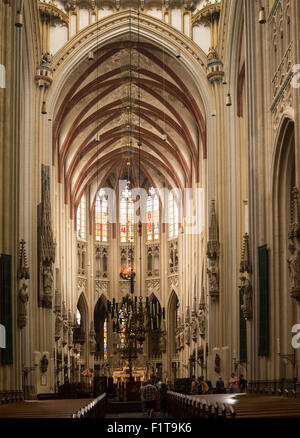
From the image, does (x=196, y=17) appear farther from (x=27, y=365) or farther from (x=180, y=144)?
(x=27, y=365)

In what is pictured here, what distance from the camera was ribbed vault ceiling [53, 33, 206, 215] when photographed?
35656mm

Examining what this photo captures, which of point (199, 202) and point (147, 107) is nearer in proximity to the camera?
point (199, 202)

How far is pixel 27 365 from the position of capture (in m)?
28.2

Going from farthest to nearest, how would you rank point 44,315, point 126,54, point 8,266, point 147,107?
point 147,107 → point 126,54 → point 44,315 → point 8,266

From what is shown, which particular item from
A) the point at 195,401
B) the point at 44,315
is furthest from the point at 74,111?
the point at 195,401

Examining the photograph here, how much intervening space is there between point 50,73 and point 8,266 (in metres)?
13.8

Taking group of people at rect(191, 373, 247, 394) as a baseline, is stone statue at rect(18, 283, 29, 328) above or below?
above

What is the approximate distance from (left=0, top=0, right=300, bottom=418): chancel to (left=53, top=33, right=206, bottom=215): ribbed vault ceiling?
4.3 inches

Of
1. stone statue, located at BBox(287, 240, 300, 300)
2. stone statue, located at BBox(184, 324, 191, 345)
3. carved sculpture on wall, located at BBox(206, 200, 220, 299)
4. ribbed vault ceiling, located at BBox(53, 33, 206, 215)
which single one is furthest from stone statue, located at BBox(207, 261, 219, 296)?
stone statue, located at BBox(287, 240, 300, 300)

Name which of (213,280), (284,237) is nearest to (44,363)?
(213,280)

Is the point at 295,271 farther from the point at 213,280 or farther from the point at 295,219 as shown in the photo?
the point at 213,280

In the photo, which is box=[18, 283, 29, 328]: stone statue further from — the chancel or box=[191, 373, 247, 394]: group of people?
box=[191, 373, 247, 394]: group of people

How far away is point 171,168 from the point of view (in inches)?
1913

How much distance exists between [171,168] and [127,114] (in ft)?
28.3
